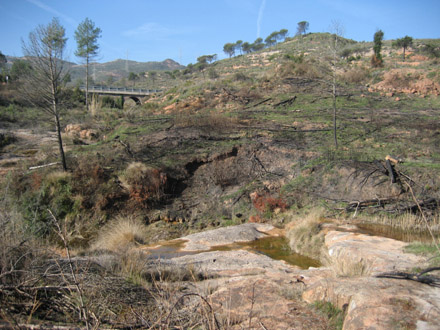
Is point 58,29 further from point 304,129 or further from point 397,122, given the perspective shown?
point 397,122

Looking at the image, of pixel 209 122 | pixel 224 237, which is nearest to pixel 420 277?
pixel 224 237

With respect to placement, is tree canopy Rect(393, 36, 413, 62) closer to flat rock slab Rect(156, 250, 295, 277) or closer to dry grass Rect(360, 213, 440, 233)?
dry grass Rect(360, 213, 440, 233)

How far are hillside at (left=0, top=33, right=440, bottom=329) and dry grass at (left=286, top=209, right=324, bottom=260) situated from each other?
0.04 metres

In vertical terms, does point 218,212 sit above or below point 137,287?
below

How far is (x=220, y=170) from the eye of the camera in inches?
560

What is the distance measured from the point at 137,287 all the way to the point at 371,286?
3.10 m

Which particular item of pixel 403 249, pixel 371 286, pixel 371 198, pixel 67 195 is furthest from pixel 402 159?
pixel 67 195

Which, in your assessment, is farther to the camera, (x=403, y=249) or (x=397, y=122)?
(x=397, y=122)

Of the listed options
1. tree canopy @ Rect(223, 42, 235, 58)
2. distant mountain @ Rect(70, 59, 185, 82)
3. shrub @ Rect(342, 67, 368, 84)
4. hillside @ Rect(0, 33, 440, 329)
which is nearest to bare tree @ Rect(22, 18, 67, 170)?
hillside @ Rect(0, 33, 440, 329)

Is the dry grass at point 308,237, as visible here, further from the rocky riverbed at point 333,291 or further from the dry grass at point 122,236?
the dry grass at point 122,236

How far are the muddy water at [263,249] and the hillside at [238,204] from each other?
0.26 ft

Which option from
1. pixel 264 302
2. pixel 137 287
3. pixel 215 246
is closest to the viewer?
pixel 264 302

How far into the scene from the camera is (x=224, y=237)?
926cm

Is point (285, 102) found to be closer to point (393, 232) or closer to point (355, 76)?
point (355, 76)
